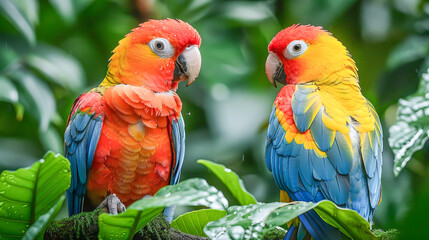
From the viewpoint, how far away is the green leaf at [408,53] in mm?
1647

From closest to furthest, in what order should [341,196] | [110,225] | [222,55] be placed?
[110,225] < [341,196] < [222,55]

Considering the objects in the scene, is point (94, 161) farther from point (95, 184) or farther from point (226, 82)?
point (226, 82)

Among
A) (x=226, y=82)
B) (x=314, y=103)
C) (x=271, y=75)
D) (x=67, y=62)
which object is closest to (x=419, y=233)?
(x=314, y=103)

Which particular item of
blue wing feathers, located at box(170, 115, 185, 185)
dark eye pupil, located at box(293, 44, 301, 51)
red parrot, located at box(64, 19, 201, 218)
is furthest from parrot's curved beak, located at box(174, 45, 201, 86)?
dark eye pupil, located at box(293, 44, 301, 51)

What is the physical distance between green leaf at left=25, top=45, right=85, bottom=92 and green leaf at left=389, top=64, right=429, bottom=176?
4.08 feet

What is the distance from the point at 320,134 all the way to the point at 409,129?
0.64 ft

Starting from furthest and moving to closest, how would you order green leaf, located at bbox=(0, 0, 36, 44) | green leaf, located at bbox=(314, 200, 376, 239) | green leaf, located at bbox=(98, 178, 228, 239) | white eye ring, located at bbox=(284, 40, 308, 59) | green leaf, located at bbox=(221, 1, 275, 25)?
green leaf, located at bbox=(221, 1, 275, 25)
green leaf, located at bbox=(0, 0, 36, 44)
white eye ring, located at bbox=(284, 40, 308, 59)
green leaf, located at bbox=(314, 200, 376, 239)
green leaf, located at bbox=(98, 178, 228, 239)

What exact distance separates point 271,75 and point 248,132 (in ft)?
2.10

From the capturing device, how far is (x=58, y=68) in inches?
68.9

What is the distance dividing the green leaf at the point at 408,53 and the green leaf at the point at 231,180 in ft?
3.37

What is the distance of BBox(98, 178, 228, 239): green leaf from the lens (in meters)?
0.59

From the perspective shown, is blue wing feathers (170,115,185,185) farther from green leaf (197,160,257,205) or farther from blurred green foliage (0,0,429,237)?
blurred green foliage (0,0,429,237)

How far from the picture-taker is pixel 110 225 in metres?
0.68

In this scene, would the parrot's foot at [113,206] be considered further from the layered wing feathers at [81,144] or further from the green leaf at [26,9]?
the green leaf at [26,9]
